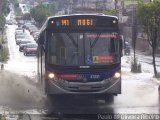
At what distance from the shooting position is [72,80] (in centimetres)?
1769

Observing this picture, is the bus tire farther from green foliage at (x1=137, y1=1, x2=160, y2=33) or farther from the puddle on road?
green foliage at (x1=137, y1=1, x2=160, y2=33)

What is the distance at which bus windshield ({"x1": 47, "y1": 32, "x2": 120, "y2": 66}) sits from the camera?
17.8 meters

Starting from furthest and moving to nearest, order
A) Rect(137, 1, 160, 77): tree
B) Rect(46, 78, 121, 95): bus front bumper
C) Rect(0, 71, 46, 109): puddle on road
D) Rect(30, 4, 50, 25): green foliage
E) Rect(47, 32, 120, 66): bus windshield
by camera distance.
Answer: Rect(30, 4, 50, 25): green foliage
Rect(137, 1, 160, 77): tree
Rect(0, 71, 46, 109): puddle on road
Rect(47, 32, 120, 66): bus windshield
Rect(46, 78, 121, 95): bus front bumper

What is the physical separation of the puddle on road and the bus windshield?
2.09 meters

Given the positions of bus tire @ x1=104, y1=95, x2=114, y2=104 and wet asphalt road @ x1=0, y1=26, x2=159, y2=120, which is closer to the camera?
wet asphalt road @ x1=0, y1=26, x2=159, y2=120

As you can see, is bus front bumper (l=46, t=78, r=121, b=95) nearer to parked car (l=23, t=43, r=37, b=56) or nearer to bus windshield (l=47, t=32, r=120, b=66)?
bus windshield (l=47, t=32, r=120, b=66)

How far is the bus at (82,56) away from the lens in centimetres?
1772

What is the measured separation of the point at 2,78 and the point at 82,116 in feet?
33.4

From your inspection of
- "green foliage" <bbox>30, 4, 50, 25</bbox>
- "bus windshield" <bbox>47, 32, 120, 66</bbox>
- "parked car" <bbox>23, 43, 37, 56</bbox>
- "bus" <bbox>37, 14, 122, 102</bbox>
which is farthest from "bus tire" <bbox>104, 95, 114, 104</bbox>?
"green foliage" <bbox>30, 4, 50, 25</bbox>

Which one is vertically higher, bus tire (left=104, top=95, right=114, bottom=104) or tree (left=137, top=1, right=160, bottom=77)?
tree (left=137, top=1, right=160, bottom=77)

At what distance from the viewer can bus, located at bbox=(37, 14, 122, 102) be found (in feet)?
58.1

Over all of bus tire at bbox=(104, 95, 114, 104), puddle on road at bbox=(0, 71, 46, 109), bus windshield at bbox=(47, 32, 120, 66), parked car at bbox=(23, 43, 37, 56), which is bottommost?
parked car at bbox=(23, 43, 37, 56)

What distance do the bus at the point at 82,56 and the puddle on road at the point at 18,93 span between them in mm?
1555

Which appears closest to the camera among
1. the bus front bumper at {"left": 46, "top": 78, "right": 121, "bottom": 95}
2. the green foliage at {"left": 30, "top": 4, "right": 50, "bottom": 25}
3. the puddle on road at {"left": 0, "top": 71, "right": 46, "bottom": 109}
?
the bus front bumper at {"left": 46, "top": 78, "right": 121, "bottom": 95}
